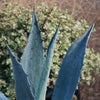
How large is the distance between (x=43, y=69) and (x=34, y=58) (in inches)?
5.5

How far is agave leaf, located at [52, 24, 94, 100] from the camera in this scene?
74 cm

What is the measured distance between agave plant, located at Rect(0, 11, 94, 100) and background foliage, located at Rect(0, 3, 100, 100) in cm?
54

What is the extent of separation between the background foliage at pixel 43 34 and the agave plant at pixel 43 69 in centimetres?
54

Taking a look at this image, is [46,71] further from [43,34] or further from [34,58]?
[43,34]

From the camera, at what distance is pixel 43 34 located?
Answer: 151cm

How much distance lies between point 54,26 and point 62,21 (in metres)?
0.09

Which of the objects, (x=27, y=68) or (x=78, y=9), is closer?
(x=27, y=68)

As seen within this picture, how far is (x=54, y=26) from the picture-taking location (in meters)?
1.58

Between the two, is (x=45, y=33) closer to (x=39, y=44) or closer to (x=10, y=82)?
(x=10, y=82)

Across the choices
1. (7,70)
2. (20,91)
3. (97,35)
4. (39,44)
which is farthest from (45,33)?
(97,35)

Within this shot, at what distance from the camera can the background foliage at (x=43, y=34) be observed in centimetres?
150

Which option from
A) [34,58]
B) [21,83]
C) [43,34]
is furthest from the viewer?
[43,34]

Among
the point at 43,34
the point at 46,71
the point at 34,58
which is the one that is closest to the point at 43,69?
the point at 46,71

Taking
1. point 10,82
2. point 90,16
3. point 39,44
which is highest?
point 39,44
